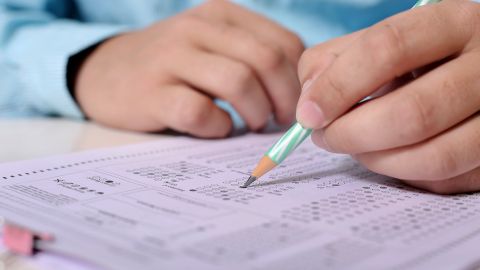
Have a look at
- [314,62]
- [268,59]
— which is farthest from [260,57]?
[314,62]

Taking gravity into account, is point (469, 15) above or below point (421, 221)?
above

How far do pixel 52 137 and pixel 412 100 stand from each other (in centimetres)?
39

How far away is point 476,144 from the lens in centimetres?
37

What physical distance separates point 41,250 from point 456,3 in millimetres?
309

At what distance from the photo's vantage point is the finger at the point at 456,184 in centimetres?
38

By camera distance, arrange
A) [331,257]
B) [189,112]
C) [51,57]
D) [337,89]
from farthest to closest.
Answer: [51,57] → [189,112] → [337,89] → [331,257]

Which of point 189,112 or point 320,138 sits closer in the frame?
point 320,138

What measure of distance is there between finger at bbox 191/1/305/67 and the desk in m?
0.16

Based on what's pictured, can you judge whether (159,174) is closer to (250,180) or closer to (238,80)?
(250,180)

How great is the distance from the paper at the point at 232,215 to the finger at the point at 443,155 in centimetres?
2

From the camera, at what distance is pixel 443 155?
1.19 ft

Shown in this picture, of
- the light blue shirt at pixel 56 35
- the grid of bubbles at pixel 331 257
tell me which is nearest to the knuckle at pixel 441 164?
the grid of bubbles at pixel 331 257

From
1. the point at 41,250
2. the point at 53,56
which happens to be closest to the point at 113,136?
the point at 53,56

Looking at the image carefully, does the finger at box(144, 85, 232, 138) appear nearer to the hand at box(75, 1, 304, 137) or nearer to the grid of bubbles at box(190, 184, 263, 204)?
the hand at box(75, 1, 304, 137)
